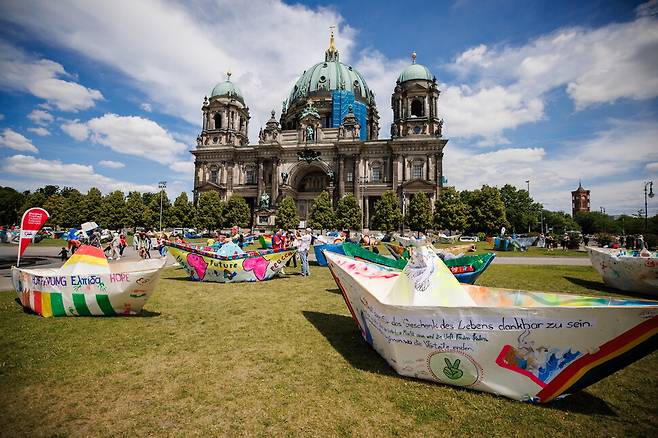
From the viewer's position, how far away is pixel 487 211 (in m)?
52.7

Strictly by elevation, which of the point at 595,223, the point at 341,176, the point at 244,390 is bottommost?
the point at 244,390

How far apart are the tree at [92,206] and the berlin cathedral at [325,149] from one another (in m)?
22.9

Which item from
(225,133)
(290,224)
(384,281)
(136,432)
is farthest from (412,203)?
(136,432)

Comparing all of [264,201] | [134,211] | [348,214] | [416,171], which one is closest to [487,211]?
[416,171]

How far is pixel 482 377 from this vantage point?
441 cm

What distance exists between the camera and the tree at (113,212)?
69188 millimetres

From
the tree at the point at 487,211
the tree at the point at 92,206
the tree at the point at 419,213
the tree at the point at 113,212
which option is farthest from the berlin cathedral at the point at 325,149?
the tree at the point at 92,206

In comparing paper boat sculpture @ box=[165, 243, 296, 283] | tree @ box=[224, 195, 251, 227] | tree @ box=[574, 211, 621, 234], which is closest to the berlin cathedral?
tree @ box=[224, 195, 251, 227]

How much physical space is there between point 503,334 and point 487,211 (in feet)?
177

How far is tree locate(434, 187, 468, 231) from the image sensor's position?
5231cm

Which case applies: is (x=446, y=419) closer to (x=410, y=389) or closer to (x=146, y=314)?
(x=410, y=389)

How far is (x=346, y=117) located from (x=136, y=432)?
65.3m

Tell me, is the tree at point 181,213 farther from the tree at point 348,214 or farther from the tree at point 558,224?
the tree at point 558,224

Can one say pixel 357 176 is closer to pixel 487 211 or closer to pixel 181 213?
pixel 487 211
